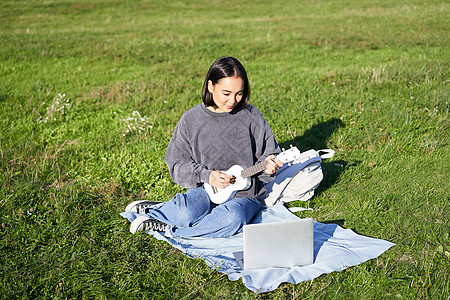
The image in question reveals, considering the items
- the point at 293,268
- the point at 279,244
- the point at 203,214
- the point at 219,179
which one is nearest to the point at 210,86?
the point at 219,179

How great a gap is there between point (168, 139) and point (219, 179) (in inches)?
97.8

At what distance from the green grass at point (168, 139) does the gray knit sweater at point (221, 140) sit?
0.78 metres

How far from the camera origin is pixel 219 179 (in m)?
4.11

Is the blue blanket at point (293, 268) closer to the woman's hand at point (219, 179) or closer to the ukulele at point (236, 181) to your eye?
the ukulele at point (236, 181)

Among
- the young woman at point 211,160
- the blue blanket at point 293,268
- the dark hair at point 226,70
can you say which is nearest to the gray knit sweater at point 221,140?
the young woman at point 211,160

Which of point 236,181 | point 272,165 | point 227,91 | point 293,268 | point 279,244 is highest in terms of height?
point 227,91

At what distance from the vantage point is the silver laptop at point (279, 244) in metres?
3.45

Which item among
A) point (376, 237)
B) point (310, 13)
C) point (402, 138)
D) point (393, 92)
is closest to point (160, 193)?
point (376, 237)

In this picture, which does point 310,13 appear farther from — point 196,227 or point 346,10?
point 196,227

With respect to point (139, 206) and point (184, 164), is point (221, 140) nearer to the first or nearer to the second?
point (184, 164)

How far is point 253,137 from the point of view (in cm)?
456

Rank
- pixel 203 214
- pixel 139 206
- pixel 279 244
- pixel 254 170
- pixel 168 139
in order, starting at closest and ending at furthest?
pixel 279 244 → pixel 254 170 → pixel 203 214 → pixel 139 206 → pixel 168 139

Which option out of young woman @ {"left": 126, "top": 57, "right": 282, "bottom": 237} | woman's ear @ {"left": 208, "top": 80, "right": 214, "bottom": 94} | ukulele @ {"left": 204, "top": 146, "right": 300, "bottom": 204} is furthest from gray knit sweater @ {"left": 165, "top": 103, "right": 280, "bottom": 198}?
woman's ear @ {"left": 208, "top": 80, "right": 214, "bottom": 94}

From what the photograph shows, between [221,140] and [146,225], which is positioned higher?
[221,140]
